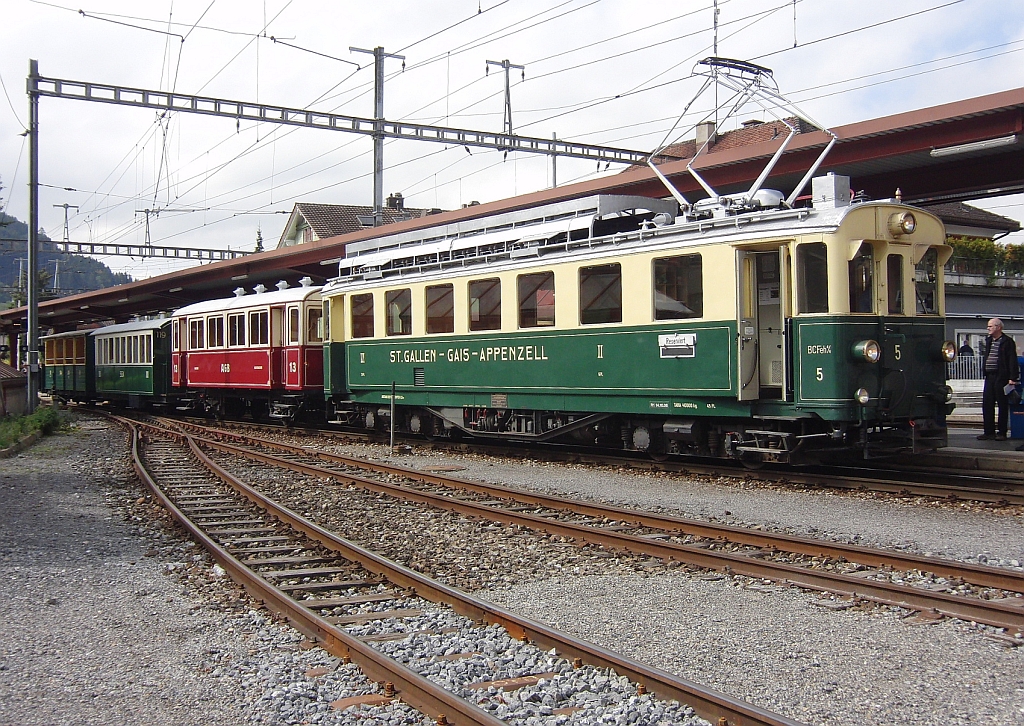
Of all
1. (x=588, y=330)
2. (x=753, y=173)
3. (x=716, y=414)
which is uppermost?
(x=753, y=173)

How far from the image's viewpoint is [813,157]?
16062 millimetres

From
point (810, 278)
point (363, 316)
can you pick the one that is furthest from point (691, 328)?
point (363, 316)

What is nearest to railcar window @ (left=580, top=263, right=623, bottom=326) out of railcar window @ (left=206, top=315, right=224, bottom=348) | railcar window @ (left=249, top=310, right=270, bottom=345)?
railcar window @ (left=249, top=310, right=270, bottom=345)

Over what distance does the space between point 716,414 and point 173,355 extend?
19.3m

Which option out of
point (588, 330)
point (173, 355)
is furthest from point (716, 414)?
point (173, 355)

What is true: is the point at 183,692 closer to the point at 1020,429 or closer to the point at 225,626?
the point at 225,626

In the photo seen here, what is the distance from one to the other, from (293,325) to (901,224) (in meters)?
13.3

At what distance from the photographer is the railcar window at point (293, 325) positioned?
2019 cm

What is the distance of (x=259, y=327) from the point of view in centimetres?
2147

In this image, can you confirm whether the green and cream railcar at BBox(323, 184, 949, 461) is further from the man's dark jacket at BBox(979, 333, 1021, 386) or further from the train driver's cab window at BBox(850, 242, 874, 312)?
the man's dark jacket at BBox(979, 333, 1021, 386)

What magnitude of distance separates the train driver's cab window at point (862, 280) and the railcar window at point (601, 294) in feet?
9.47

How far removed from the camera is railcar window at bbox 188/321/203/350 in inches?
966

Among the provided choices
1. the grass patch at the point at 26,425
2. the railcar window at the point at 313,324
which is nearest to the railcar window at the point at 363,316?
the railcar window at the point at 313,324

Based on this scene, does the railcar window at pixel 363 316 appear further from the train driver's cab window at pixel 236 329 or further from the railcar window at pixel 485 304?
the train driver's cab window at pixel 236 329
